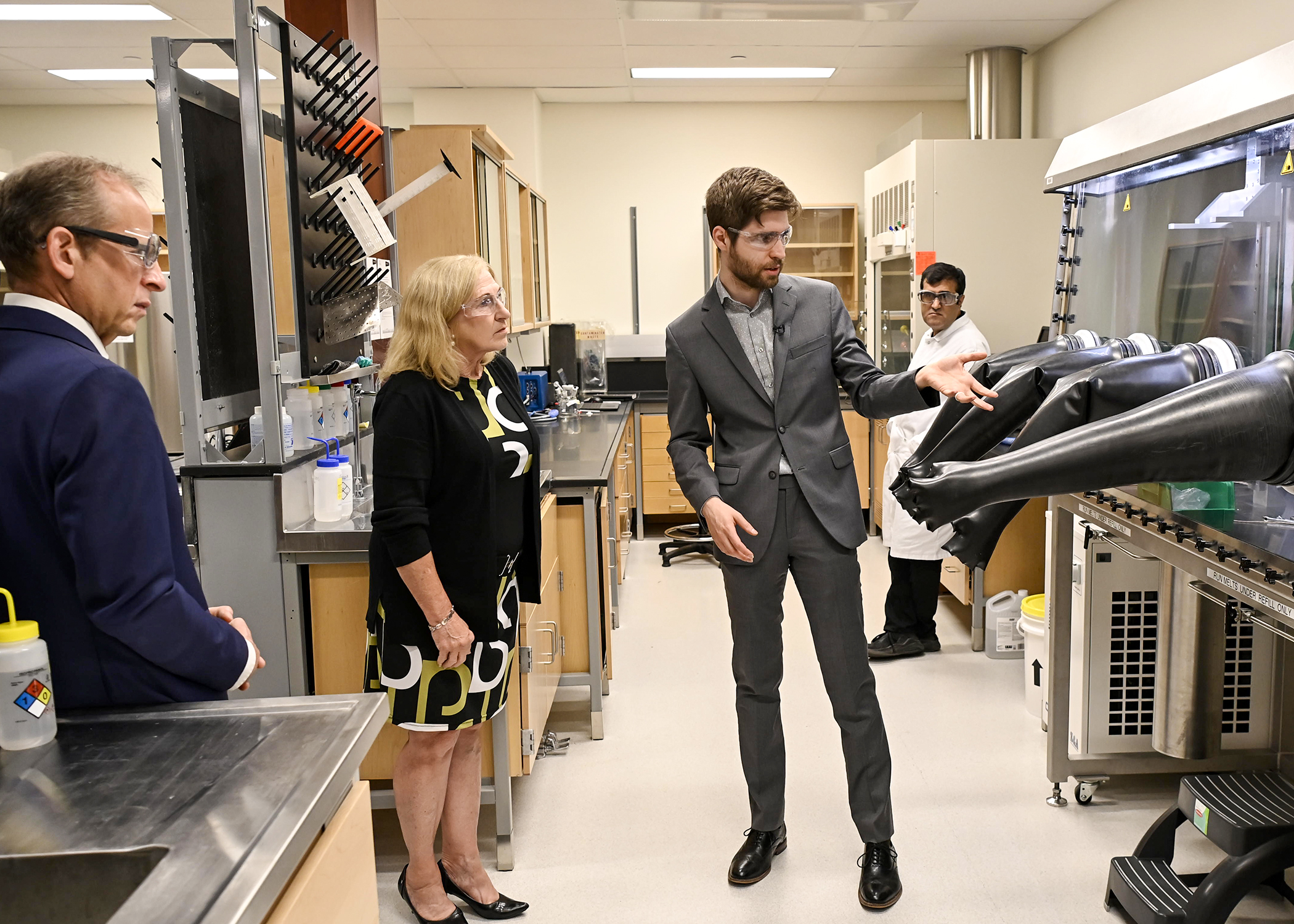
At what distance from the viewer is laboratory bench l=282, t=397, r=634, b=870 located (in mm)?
2254

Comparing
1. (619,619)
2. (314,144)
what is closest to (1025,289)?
(619,619)

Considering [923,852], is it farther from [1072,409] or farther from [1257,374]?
[1257,374]

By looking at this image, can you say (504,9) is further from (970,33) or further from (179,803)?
(179,803)

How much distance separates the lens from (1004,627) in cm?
385

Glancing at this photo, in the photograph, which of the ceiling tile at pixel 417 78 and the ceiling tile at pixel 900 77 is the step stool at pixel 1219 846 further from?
the ceiling tile at pixel 417 78

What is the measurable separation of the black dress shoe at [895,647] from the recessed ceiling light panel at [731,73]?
3521 mm

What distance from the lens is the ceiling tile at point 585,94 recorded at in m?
6.33

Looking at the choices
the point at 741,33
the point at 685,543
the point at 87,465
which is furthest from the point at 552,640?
the point at 741,33

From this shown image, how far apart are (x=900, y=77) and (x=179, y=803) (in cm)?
607

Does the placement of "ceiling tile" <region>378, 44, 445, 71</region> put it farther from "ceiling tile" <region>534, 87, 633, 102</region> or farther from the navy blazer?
the navy blazer

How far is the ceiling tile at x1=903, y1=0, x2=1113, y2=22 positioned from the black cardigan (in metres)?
3.64

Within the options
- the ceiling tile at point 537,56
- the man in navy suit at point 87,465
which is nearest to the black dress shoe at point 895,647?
the man in navy suit at point 87,465

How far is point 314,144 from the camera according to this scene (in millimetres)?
2514

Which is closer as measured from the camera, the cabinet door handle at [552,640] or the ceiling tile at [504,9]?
the cabinet door handle at [552,640]
